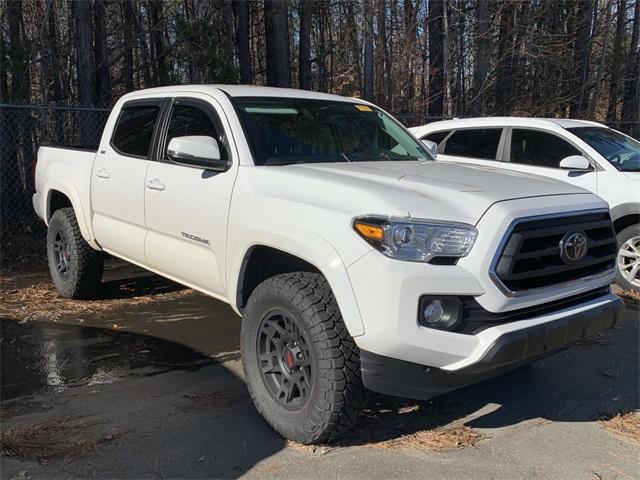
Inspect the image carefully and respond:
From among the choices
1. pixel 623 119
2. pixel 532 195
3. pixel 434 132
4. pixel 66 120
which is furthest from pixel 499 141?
pixel 623 119

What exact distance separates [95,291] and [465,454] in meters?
4.33

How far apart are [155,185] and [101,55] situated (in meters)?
7.55

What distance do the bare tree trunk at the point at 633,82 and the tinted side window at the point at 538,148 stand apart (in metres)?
13.0

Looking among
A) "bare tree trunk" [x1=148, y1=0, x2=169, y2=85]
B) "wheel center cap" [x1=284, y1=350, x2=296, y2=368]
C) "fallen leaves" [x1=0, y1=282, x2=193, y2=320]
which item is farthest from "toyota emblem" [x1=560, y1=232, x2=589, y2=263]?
"bare tree trunk" [x1=148, y1=0, x2=169, y2=85]

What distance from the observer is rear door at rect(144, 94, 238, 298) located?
4023 mm

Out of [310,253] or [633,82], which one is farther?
Answer: [633,82]

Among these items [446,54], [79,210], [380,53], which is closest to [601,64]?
[446,54]

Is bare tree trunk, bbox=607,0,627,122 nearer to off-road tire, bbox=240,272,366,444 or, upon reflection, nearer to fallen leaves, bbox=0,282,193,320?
fallen leaves, bbox=0,282,193,320

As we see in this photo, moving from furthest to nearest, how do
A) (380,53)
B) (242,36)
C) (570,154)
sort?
(380,53), (242,36), (570,154)

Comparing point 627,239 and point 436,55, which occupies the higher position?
point 436,55

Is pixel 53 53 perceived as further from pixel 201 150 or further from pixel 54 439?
pixel 54 439

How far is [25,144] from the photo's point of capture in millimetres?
9359

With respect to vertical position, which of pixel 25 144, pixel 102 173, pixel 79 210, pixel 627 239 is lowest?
pixel 627 239

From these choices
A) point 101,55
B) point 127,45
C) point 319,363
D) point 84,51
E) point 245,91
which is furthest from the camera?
point 127,45
